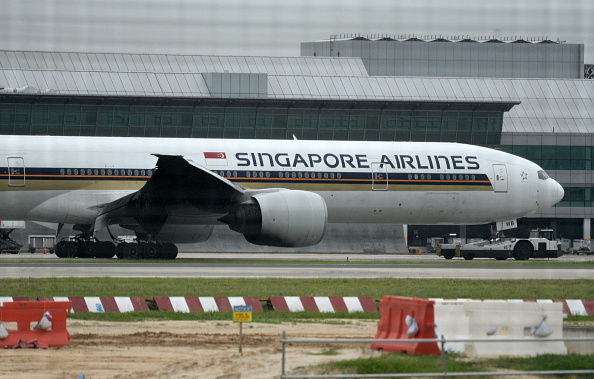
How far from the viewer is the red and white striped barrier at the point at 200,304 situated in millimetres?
15711

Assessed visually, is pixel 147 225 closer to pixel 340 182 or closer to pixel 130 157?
pixel 130 157

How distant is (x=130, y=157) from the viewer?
31531mm

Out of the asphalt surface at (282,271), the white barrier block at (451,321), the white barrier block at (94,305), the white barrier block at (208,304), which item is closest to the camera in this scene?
the white barrier block at (451,321)

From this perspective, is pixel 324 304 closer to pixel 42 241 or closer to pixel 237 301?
pixel 237 301

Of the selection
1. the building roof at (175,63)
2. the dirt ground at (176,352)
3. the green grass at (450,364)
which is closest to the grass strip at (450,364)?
the green grass at (450,364)

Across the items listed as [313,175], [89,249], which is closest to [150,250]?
[89,249]

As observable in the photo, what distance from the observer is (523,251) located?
38.1 m

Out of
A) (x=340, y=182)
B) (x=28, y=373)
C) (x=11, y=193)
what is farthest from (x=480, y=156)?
(x=28, y=373)

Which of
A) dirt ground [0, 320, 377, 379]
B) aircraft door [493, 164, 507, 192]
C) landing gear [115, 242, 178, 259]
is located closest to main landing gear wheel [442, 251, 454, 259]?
aircraft door [493, 164, 507, 192]

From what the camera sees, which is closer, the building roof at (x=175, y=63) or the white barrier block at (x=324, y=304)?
the white barrier block at (x=324, y=304)

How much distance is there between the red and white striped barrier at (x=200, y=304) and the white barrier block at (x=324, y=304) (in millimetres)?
1095

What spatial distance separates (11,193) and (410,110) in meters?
31.2

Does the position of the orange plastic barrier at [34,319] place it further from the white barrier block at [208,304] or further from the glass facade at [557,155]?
the glass facade at [557,155]

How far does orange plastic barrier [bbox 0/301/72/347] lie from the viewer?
1163 centimetres
